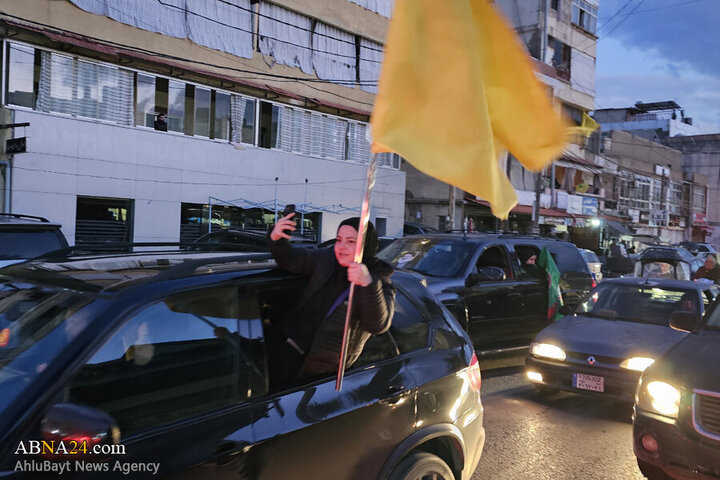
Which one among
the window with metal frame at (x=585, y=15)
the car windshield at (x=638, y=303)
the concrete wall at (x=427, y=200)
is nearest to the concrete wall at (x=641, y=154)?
the window with metal frame at (x=585, y=15)

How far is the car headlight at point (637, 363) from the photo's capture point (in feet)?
19.9

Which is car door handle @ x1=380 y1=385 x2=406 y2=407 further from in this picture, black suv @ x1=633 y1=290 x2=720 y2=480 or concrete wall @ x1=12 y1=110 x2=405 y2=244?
concrete wall @ x1=12 y1=110 x2=405 y2=244

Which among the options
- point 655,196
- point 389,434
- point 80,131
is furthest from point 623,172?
point 389,434

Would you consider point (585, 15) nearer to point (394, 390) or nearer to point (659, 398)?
point (659, 398)

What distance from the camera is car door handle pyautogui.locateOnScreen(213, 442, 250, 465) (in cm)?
229

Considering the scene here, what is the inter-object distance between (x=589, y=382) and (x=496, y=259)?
266cm

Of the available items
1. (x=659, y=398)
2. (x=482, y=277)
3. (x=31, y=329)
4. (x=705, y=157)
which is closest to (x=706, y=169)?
(x=705, y=157)

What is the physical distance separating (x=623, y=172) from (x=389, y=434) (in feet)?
157

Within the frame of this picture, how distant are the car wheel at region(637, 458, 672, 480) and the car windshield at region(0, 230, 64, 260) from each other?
22.9 feet

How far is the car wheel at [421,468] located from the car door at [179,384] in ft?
3.21

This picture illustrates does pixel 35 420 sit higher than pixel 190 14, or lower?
lower

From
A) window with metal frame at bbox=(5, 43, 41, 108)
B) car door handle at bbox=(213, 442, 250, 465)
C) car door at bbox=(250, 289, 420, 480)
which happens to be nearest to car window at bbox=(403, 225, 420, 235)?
window with metal frame at bbox=(5, 43, 41, 108)

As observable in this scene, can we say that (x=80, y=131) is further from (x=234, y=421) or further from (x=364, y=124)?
(x=234, y=421)

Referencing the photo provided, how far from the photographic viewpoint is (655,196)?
50.9 meters
